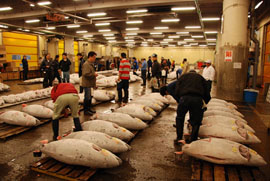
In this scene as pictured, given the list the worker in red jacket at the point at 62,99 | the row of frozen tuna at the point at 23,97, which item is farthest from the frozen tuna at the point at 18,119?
the row of frozen tuna at the point at 23,97

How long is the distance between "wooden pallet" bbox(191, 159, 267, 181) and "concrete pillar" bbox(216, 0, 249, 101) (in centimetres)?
667

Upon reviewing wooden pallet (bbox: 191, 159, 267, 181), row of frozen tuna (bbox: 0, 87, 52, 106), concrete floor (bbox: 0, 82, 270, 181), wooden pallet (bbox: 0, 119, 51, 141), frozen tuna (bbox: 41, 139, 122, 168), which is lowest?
concrete floor (bbox: 0, 82, 270, 181)

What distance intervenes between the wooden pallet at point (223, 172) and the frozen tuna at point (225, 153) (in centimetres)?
12

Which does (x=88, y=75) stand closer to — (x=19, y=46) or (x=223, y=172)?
(x=223, y=172)

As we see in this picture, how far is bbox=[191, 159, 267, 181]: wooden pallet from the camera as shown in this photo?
119 inches

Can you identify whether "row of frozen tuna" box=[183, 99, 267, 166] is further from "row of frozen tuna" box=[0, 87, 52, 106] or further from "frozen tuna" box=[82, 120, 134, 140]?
"row of frozen tuna" box=[0, 87, 52, 106]

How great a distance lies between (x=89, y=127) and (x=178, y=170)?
1.96 meters

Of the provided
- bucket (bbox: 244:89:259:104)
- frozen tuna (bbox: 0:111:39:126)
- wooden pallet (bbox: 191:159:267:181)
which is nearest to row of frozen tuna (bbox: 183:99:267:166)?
wooden pallet (bbox: 191:159:267:181)

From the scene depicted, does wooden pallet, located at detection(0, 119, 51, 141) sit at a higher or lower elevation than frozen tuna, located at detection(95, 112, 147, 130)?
lower

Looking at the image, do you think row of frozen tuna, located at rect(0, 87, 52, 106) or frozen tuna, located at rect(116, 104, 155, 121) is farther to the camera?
row of frozen tuna, located at rect(0, 87, 52, 106)

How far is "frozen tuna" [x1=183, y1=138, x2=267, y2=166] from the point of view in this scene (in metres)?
3.18

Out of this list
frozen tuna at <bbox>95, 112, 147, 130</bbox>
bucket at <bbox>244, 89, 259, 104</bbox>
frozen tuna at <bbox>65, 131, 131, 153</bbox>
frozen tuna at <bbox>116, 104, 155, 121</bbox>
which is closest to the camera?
frozen tuna at <bbox>65, 131, 131, 153</bbox>

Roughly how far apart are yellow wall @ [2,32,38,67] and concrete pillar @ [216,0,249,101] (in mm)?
18511

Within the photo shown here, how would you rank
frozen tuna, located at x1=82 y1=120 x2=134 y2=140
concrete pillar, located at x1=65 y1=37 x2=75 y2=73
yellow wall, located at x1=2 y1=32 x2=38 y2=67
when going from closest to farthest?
frozen tuna, located at x1=82 y1=120 x2=134 y2=140 → yellow wall, located at x1=2 y1=32 x2=38 y2=67 → concrete pillar, located at x1=65 y1=37 x2=75 y2=73
